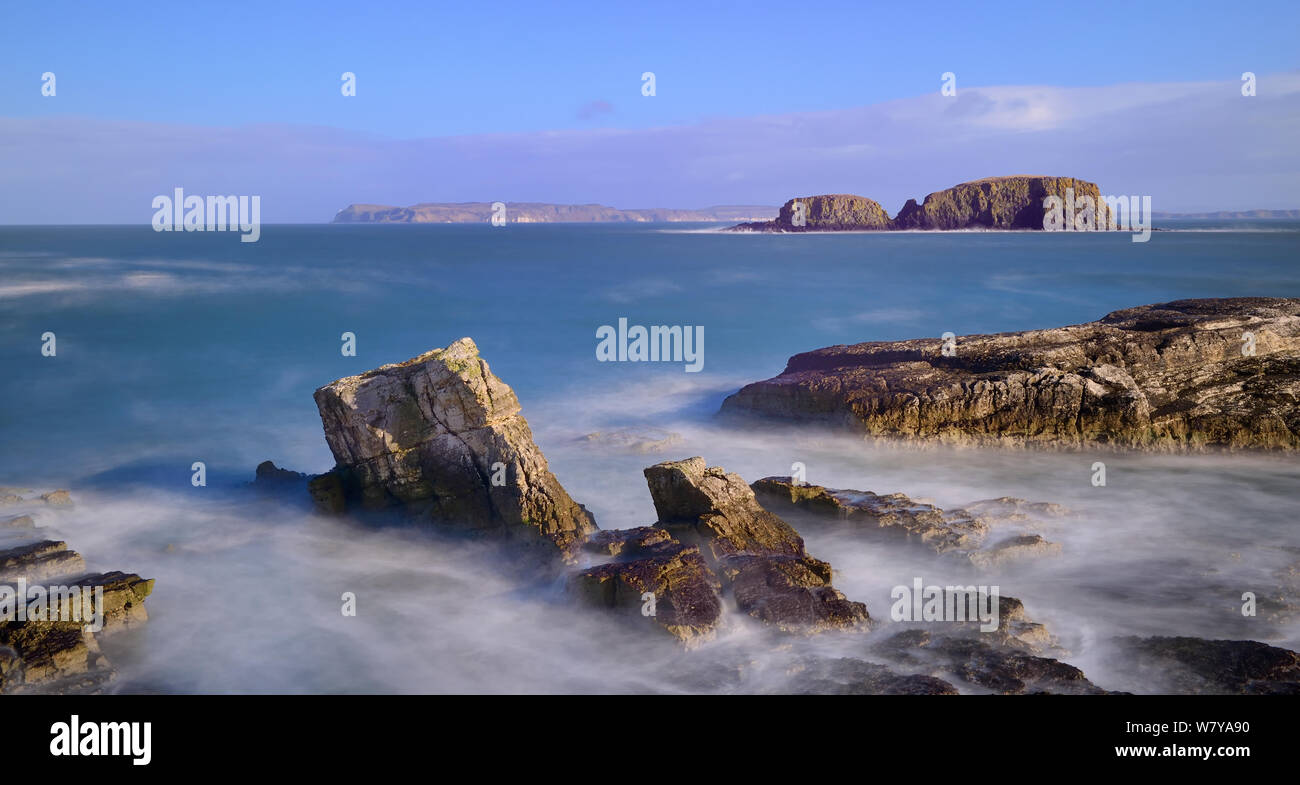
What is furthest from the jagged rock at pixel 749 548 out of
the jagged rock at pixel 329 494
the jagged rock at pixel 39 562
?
the jagged rock at pixel 39 562

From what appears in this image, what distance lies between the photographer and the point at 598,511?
1416 centimetres

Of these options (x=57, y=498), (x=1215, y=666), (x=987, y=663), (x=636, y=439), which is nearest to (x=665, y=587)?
(x=987, y=663)

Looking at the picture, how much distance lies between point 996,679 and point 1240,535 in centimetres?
700

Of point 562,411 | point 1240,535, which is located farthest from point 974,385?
point 562,411

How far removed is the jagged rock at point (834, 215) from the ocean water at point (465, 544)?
4036 inches

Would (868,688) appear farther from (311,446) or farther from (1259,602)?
(311,446)

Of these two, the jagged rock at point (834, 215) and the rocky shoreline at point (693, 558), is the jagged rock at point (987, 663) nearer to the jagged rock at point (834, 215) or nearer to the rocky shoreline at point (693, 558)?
the rocky shoreline at point (693, 558)

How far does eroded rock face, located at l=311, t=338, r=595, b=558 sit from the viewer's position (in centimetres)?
1180

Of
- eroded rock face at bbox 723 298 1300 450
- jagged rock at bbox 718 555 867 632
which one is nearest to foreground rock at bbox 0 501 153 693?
jagged rock at bbox 718 555 867 632

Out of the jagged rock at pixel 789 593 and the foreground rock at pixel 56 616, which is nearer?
the foreground rock at pixel 56 616

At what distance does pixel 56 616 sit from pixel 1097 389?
16.7 meters

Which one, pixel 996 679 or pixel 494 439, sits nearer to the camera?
pixel 996 679

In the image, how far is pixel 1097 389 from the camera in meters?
16.3

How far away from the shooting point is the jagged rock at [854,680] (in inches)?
294
